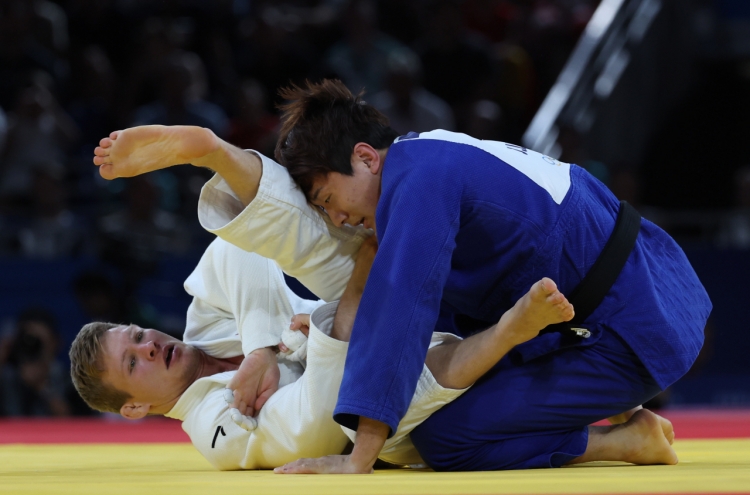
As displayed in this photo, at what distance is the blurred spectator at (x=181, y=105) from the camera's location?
251 inches

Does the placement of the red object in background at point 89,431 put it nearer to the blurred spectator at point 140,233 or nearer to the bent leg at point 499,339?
the blurred spectator at point 140,233

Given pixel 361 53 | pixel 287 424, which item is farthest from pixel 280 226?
pixel 361 53

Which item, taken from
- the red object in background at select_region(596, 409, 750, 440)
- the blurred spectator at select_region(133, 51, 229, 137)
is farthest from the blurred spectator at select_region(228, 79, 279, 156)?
the red object in background at select_region(596, 409, 750, 440)

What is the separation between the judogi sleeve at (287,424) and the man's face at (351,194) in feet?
0.95

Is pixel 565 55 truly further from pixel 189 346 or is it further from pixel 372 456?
pixel 372 456

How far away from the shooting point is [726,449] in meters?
2.75

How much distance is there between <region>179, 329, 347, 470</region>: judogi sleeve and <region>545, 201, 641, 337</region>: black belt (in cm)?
53

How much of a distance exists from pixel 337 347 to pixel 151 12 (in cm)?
597

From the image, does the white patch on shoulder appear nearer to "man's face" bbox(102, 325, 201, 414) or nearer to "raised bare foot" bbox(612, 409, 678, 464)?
"raised bare foot" bbox(612, 409, 678, 464)

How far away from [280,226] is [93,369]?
72 centimetres

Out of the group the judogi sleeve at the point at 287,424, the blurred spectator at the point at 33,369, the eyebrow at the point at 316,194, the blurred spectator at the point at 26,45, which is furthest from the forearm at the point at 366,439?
the blurred spectator at the point at 26,45

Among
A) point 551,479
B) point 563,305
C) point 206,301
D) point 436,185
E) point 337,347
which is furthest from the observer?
point 206,301

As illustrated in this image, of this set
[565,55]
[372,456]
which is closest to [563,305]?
[372,456]

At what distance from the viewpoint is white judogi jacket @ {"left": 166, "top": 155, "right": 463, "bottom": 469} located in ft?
7.43
